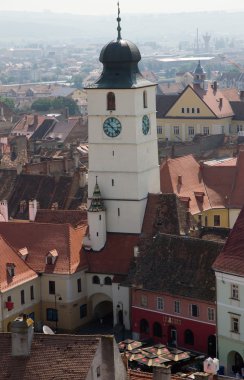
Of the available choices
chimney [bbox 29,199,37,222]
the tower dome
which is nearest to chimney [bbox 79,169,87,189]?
chimney [bbox 29,199,37,222]

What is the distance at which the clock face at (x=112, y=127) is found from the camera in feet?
256

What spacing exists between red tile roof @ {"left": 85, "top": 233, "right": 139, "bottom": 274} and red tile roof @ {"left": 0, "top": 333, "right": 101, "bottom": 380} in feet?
81.9

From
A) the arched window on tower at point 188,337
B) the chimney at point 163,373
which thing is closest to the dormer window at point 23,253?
the arched window on tower at point 188,337

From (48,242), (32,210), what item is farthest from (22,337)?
(32,210)

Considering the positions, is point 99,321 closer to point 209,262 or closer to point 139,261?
point 139,261

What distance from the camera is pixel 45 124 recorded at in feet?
568

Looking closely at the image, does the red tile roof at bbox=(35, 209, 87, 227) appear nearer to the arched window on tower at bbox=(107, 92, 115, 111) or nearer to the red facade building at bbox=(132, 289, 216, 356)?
the arched window on tower at bbox=(107, 92, 115, 111)

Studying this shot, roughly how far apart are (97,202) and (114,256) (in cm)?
405

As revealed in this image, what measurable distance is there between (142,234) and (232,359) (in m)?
14.6

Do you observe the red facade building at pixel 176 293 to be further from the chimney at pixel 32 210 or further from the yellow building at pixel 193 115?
the yellow building at pixel 193 115

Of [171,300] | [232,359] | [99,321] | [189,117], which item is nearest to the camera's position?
[232,359]

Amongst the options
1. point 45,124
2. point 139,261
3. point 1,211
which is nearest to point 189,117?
point 45,124

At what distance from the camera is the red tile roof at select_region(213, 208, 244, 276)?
63.4m

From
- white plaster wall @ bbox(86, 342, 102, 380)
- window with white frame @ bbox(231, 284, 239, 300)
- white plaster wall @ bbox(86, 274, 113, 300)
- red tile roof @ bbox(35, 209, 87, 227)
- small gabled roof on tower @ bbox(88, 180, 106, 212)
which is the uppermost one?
small gabled roof on tower @ bbox(88, 180, 106, 212)
